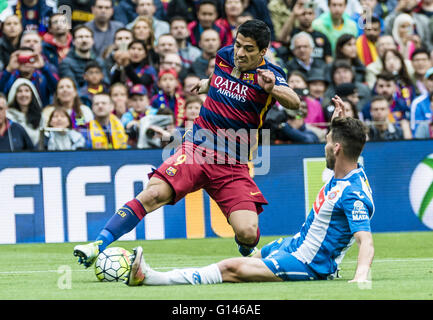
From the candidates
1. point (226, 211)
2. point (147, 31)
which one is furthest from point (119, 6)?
point (226, 211)

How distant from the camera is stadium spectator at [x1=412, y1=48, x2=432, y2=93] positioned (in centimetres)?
1647

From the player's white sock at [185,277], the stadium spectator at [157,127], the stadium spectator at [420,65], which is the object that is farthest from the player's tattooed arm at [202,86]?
the stadium spectator at [420,65]

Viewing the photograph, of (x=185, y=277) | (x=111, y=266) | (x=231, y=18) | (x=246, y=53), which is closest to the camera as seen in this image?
(x=185, y=277)

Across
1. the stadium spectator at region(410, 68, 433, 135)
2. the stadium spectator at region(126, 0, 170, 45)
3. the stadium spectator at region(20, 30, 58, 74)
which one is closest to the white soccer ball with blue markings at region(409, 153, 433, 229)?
the stadium spectator at region(410, 68, 433, 135)

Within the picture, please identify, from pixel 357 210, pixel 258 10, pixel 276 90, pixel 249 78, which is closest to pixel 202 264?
pixel 249 78

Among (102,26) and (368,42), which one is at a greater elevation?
(102,26)

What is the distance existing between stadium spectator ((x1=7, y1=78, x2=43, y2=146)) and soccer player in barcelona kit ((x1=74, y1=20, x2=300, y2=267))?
566cm

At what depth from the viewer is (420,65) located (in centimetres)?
1652

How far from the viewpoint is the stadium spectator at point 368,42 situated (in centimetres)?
1723

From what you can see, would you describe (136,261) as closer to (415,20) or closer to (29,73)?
(29,73)

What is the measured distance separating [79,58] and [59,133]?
235cm

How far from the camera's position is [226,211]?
924 centimetres

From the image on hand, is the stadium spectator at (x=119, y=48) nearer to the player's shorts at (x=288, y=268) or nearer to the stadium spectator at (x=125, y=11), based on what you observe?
the stadium spectator at (x=125, y=11)

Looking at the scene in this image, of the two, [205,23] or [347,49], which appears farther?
[205,23]
